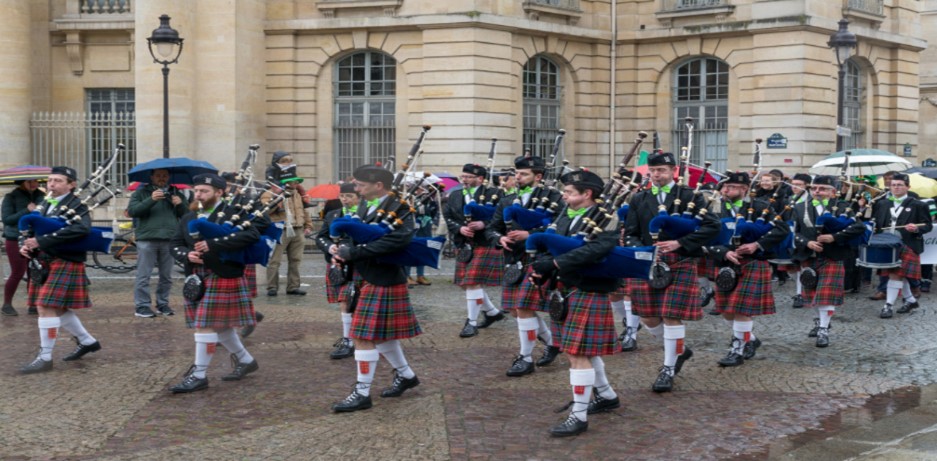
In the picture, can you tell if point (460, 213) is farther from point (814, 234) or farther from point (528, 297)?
point (814, 234)

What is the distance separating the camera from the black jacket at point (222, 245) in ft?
28.9

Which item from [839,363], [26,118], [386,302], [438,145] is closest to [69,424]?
[386,302]

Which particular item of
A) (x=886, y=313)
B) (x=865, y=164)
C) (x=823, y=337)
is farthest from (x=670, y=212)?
(x=865, y=164)

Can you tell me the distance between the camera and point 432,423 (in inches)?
309

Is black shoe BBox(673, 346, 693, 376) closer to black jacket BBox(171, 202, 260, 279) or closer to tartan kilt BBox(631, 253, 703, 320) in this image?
tartan kilt BBox(631, 253, 703, 320)

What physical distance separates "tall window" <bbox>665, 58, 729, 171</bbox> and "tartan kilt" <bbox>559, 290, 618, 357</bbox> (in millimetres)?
19125

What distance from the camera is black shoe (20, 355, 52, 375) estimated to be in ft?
31.4

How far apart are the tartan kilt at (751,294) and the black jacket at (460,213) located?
2557 millimetres

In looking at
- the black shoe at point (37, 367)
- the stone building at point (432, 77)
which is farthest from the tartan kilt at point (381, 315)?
the stone building at point (432, 77)

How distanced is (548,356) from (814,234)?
11.0ft

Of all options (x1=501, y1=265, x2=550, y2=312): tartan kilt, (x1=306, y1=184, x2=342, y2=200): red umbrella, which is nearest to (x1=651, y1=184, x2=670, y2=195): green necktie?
(x1=501, y1=265, x2=550, y2=312): tartan kilt

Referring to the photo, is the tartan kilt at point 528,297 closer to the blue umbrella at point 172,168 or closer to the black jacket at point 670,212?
the black jacket at point 670,212

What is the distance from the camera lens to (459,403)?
847cm

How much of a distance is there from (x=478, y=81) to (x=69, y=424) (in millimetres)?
17046
